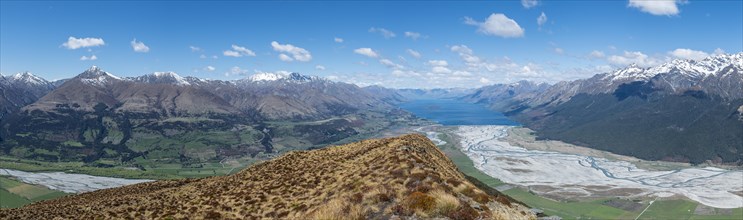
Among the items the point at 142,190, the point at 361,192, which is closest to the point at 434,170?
the point at 361,192

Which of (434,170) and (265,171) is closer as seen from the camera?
(434,170)

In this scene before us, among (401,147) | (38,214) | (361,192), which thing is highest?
(401,147)

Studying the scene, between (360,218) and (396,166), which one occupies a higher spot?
(396,166)

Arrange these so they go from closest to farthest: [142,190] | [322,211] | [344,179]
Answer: [322,211], [344,179], [142,190]

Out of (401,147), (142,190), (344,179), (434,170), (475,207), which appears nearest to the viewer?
(475,207)

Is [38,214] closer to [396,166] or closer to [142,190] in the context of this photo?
[142,190]

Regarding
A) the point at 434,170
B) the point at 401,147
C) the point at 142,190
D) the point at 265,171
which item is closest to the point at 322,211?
the point at 434,170
